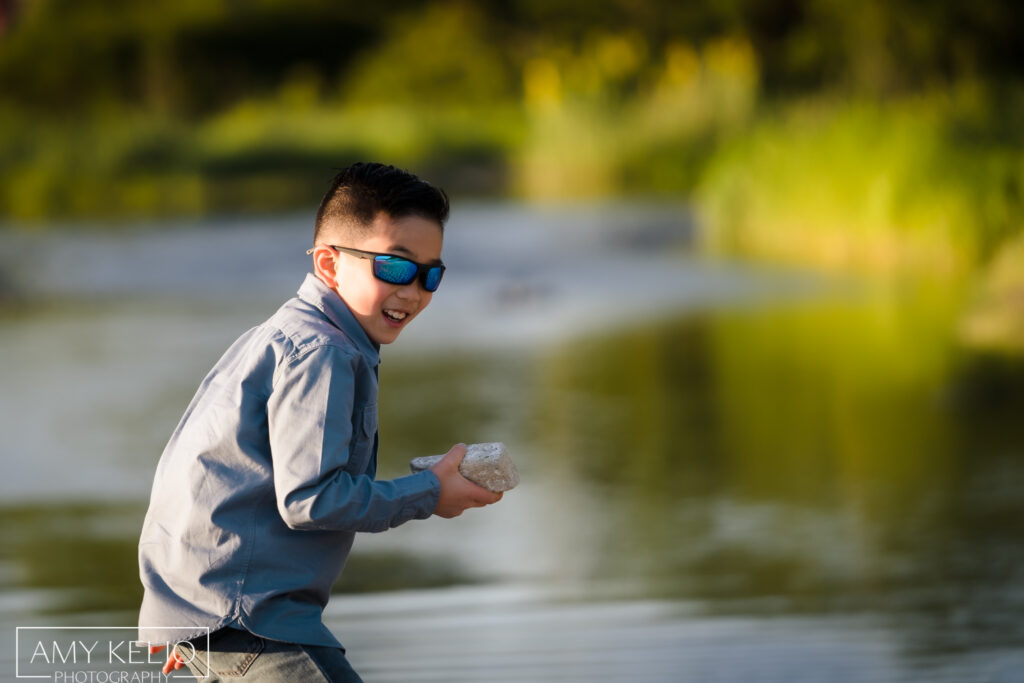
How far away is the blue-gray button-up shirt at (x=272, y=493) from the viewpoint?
203cm

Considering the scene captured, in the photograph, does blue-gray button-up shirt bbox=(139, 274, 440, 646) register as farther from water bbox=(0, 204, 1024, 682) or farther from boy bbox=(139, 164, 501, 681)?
water bbox=(0, 204, 1024, 682)

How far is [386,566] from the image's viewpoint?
15.7 feet

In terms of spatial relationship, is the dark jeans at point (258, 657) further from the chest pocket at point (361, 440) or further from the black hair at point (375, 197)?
the black hair at point (375, 197)

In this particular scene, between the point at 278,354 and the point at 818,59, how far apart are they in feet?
76.6

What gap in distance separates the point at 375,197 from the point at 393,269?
0.10m

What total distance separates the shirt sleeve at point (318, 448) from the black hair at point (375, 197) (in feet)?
0.66

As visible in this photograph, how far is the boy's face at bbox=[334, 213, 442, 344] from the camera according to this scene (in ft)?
7.08

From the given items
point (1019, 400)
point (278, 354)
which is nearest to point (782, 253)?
point (1019, 400)

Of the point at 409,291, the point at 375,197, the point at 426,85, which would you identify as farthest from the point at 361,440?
the point at 426,85

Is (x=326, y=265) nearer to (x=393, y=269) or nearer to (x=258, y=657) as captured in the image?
(x=393, y=269)

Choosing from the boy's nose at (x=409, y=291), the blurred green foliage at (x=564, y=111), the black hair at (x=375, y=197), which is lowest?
the boy's nose at (x=409, y=291)

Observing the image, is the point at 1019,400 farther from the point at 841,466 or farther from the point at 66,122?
the point at 66,122

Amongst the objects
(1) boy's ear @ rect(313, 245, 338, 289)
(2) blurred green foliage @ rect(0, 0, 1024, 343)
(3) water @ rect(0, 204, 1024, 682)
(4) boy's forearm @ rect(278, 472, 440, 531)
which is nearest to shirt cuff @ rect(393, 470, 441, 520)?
(4) boy's forearm @ rect(278, 472, 440, 531)

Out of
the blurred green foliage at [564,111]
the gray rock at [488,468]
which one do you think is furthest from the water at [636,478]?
the gray rock at [488,468]
